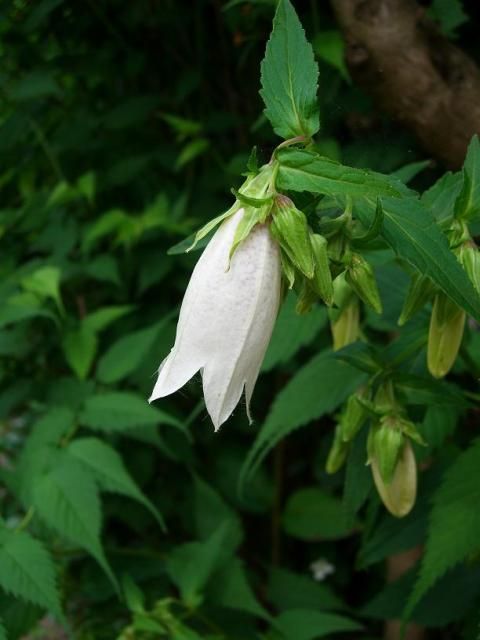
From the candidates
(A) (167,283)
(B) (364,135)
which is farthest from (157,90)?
(B) (364,135)

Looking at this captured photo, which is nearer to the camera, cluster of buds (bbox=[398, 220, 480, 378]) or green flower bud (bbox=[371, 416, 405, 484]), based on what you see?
cluster of buds (bbox=[398, 220, 480, 378])

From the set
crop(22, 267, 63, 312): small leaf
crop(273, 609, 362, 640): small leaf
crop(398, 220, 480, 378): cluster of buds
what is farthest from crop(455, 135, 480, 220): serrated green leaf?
crop(22, 267, 63, 312): small leaf

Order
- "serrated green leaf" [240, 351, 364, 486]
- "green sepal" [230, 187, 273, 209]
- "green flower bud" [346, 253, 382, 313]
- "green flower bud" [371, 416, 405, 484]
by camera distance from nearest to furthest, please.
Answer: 1. "green sepal" [230, 187, 273, 209]
2. "green flower bud" [346, 253, 382, 313]
3. "green flower bud" [371, 416, 405, 484]
4. "serrated green leaf" [240, 351, 364, 486]

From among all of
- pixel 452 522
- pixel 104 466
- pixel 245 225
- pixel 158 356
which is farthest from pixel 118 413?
pixel 245 225

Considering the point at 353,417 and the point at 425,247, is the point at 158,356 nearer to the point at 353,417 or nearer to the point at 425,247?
the point at 353,417

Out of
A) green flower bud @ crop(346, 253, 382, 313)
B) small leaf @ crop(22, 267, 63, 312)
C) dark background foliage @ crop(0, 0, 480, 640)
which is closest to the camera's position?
green flower bud @ crop(346, 253, 382, 313)

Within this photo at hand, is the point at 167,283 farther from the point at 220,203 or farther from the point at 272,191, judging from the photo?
the point at 272,191

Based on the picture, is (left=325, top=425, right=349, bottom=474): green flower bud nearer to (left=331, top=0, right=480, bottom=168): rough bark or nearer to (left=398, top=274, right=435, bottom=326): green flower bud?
(left=398, top=274, right=435, bottom=326): green flower bud

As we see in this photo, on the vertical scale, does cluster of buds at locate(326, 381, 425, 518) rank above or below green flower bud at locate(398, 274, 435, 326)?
below
